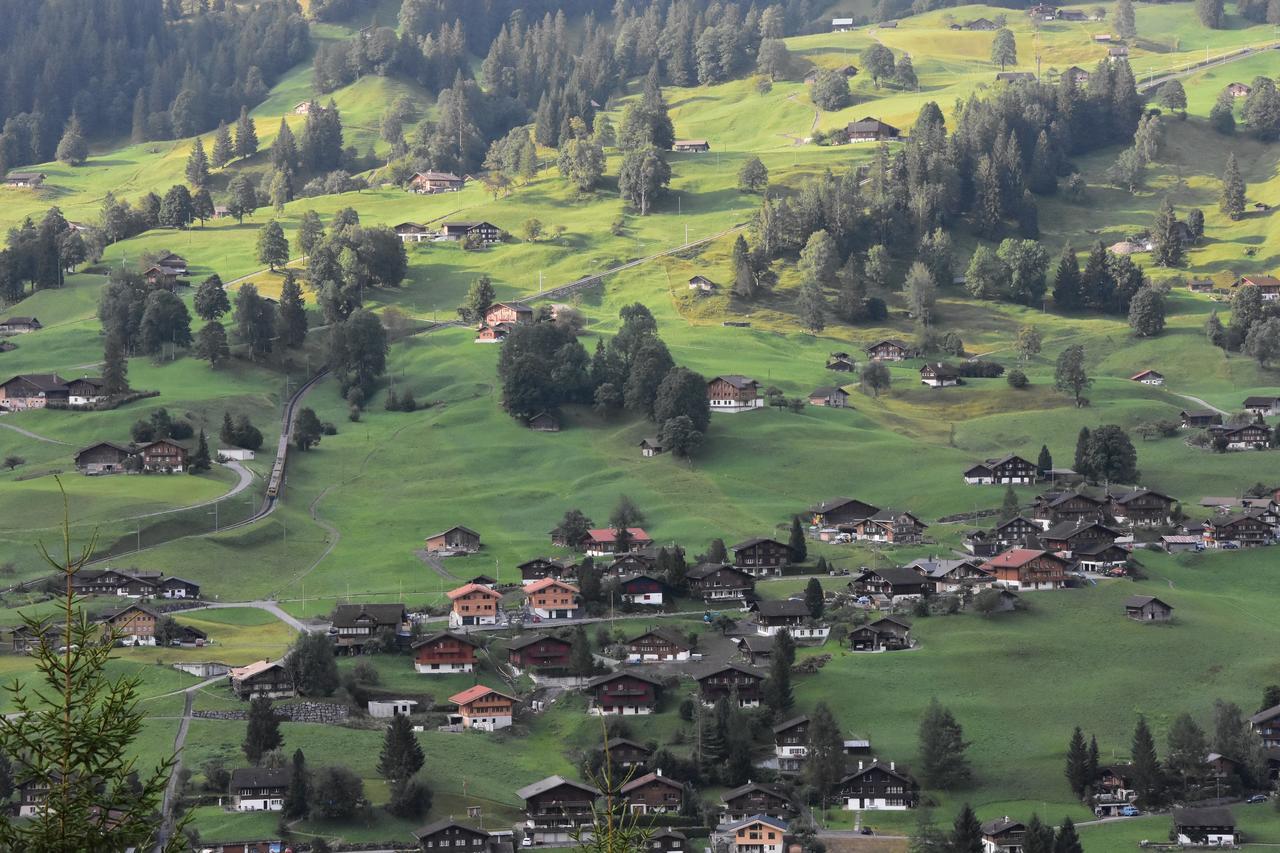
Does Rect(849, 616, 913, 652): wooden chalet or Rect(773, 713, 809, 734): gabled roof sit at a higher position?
Rect(773, 713, 809, 734): gabled roof

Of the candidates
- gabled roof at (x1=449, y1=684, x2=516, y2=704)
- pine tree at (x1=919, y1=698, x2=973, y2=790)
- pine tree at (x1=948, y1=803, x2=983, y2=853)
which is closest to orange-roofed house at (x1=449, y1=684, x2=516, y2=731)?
gabled roof at (x1=449, y1=684, x2=516, y2=704)

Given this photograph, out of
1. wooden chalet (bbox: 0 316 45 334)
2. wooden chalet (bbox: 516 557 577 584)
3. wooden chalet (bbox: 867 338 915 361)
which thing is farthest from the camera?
wooden chalet (bbox: 0 316 45 334)

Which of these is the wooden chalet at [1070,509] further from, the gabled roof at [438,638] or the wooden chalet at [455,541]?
the gabled roof at [438,638]

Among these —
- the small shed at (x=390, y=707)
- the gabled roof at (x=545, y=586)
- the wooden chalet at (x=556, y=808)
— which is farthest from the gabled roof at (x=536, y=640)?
the wooden chalet at (x=556, y=808)

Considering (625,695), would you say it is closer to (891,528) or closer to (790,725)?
(790,725)

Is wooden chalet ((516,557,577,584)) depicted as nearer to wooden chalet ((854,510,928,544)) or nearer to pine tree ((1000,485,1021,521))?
wooden chalet ((854,510,928,544))

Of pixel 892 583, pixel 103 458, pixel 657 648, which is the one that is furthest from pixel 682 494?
pixel 103 458
